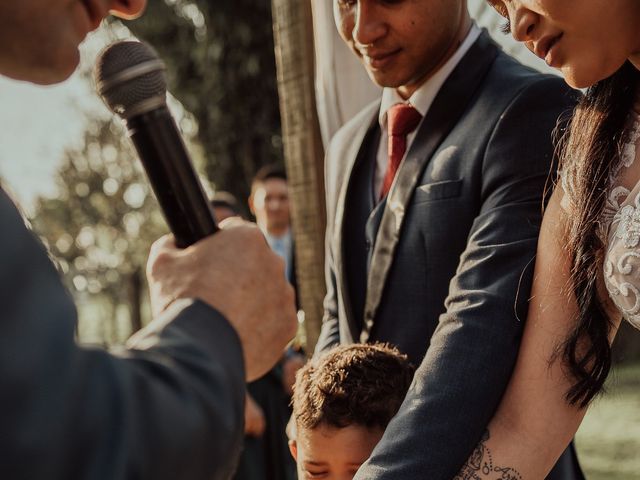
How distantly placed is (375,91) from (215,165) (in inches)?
387

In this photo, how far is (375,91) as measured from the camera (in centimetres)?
390

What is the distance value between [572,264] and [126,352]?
4.02 feet

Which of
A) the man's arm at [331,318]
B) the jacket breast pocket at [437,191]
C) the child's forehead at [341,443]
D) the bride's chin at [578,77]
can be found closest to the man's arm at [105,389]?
the bride's chin at [578,77]

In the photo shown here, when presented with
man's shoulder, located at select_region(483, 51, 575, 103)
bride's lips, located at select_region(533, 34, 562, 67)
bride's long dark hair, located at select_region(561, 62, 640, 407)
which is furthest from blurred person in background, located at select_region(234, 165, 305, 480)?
bride's lips, located at select_region(533, 34, 562, 67)

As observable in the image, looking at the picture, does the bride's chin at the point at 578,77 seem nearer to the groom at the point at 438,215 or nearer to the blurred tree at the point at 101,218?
the groom at the point at 438,215

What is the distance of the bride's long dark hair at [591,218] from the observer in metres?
2.14

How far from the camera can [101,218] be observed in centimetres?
2739

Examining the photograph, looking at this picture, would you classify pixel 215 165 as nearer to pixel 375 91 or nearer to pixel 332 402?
pixel 375 91

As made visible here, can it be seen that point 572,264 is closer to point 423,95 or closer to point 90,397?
point 423,95

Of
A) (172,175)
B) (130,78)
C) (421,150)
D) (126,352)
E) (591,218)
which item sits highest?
(130,78)

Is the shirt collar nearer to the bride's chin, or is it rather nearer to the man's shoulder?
the man's shoulder

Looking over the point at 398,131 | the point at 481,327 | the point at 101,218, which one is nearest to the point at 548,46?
the point at 481,327

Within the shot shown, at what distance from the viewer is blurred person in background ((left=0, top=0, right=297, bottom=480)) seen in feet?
3.46

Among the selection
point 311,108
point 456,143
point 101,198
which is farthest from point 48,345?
point 101,198
